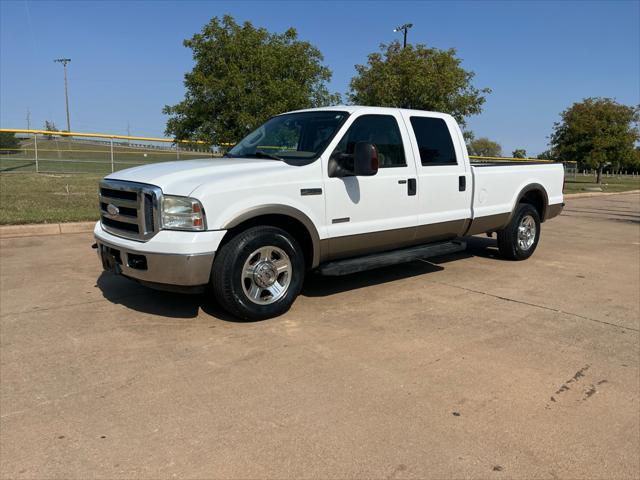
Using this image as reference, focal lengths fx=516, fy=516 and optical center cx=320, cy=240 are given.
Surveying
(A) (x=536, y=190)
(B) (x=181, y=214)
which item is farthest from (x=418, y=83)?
(B) (x=181, y=214)

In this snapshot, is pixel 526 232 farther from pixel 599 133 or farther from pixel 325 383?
pixel 599 133

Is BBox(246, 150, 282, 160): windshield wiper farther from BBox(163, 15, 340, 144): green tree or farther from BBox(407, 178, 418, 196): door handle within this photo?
BBox(163, 15, 340, 144): green tree

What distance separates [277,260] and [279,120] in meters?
2.01

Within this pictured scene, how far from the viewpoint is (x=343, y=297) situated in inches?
213

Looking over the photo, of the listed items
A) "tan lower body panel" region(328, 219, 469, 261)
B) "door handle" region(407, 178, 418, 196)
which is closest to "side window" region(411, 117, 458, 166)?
"door handle" region(407, 178, 418, 196)

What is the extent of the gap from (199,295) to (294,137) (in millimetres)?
1924

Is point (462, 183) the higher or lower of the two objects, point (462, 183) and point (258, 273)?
the higher

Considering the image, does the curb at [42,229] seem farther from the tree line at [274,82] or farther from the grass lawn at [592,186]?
the grass lawn at [592,186]

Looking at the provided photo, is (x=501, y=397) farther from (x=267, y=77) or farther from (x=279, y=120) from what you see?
(x=267, y=77)

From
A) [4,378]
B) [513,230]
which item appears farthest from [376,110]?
[4,378]

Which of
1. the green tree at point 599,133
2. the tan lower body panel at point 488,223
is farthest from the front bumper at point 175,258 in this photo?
the green tree at point 599,133

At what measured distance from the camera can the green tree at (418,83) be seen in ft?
66.5

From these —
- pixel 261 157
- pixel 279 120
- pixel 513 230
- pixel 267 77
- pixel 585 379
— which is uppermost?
pixel 267 77

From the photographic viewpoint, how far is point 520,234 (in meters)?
7.42
